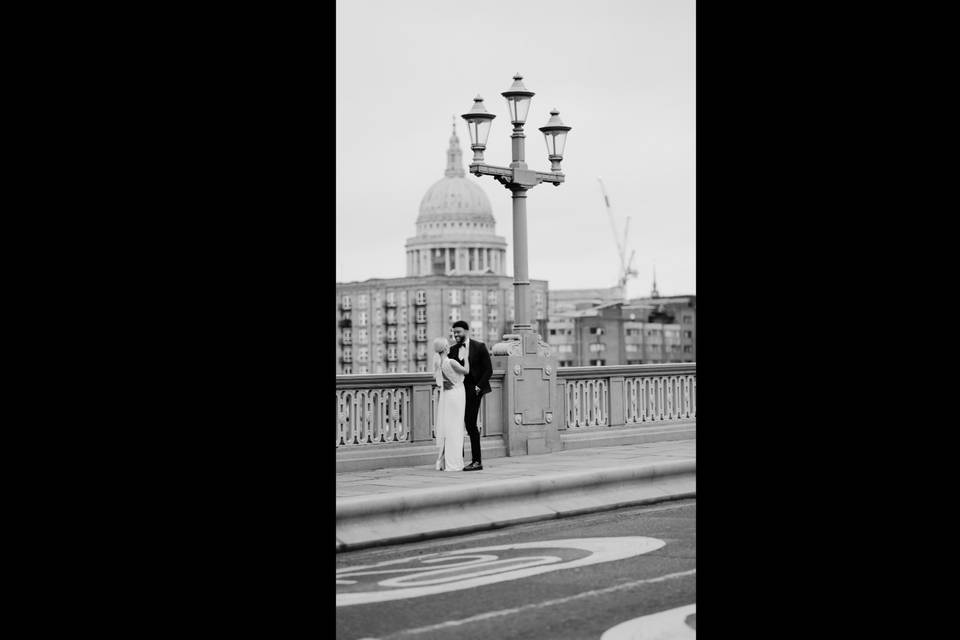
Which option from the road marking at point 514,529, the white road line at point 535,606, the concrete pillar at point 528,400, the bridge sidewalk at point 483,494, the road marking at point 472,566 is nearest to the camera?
the white road line at point 535,606

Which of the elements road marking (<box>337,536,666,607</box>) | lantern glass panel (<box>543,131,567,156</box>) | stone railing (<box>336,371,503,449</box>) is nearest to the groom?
stone railing (<box>336,371,503,449</box>)

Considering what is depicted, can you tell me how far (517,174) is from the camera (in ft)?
65.5

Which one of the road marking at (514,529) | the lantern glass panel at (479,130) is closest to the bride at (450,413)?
the road marking at (514,529)

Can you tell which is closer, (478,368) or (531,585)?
(531,585)

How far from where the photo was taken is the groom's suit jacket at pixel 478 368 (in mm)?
16734

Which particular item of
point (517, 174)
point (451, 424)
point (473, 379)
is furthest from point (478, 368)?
point (517, 174)

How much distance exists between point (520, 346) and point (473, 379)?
114 inches

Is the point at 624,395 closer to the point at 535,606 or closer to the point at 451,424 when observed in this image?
the point at 451,424

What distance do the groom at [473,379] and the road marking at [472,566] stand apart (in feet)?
17.7

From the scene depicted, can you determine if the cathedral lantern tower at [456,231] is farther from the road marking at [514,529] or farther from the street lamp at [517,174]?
Result: the road marking at [514,529]

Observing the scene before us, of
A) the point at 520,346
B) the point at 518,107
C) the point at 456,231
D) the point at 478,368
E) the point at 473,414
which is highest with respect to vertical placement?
the point at 456,231
